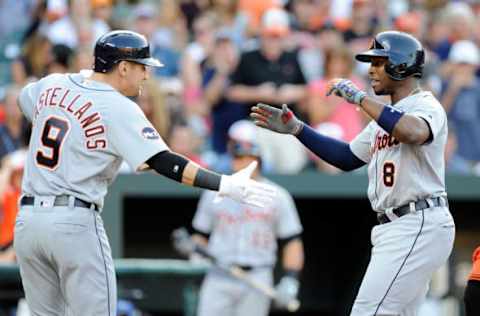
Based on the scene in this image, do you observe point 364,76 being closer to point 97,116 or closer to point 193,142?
point 193,142

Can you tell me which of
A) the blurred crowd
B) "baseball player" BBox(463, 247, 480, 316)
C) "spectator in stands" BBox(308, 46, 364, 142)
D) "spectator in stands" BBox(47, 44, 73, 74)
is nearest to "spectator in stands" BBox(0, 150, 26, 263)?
the blurred crowd

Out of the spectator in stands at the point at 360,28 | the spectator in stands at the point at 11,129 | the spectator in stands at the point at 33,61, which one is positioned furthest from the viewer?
the spectator in stands at the point at 360,28

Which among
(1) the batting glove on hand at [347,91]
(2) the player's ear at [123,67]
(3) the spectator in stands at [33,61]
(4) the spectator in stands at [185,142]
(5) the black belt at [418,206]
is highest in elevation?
(2) the player's ear at [123,67]

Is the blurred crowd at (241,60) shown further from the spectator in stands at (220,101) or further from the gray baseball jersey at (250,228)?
the gray baseball jersey at (250,228)

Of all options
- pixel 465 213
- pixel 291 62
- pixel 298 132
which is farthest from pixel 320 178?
pixel 298 132

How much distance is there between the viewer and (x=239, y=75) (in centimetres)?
1108

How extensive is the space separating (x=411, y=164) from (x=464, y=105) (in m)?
5.43

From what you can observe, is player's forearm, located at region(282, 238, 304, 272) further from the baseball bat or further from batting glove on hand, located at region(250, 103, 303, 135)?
batting glove on hand, located at region(250, 103, 303, 135)

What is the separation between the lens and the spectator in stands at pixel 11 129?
34.6ft

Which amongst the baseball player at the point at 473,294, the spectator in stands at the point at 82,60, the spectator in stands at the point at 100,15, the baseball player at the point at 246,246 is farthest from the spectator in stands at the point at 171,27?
the baseball player at the point at 473,294

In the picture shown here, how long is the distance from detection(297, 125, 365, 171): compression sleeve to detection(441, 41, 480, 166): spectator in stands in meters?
4.85

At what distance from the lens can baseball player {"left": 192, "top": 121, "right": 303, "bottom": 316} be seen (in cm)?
970

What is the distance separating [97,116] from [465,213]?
6658 mm

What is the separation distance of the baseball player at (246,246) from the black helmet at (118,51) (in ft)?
11.3
